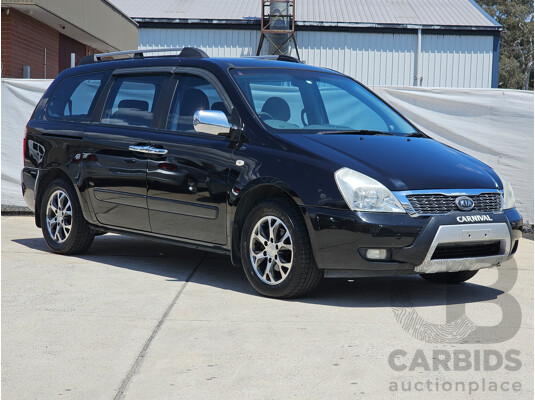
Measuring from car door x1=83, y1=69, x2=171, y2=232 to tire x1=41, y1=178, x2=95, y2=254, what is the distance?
35cm

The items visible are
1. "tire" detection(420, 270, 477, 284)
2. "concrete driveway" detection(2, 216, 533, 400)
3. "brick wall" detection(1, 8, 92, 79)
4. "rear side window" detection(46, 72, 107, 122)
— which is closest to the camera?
"concrete driveway" detection(2, 216, 533, 400)

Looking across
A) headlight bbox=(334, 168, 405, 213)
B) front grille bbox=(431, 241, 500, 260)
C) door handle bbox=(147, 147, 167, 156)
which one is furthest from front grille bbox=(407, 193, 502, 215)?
door handle bbox=(147, 147, 167, 156)

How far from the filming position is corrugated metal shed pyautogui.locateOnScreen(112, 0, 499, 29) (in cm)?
3519

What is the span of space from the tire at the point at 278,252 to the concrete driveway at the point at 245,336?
0.13 metres

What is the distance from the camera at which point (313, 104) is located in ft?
23.2

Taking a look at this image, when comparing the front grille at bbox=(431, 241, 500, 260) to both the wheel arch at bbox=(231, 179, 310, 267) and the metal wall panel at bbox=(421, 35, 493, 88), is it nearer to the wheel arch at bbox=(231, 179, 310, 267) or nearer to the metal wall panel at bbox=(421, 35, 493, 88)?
the wheel arch at bbox=(231, 179, 310, 267)

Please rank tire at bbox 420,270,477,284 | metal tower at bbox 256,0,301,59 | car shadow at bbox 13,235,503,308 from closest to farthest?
car shadow at bbox 13,235,503,308 → tire at bbox 420,270,477,284 → metal tower at bbox 256,0,301,59

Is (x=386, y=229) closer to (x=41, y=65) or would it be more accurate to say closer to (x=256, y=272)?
(x=256, y=272)

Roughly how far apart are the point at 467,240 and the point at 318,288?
4.45 ft

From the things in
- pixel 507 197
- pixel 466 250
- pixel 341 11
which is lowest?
pixel 466 250

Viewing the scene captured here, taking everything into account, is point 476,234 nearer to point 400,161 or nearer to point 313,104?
point 400,161

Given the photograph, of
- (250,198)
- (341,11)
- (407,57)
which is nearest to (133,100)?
(250,198)

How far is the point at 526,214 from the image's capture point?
10.8 metres

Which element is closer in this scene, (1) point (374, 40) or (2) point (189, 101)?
(2) point (189, 101)
